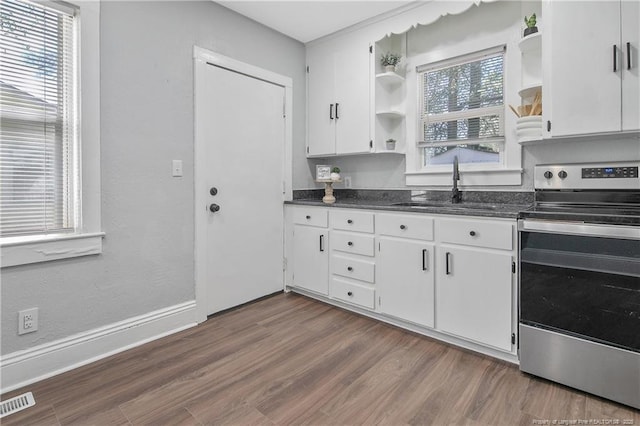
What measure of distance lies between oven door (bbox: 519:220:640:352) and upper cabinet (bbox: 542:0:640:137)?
0.65 m

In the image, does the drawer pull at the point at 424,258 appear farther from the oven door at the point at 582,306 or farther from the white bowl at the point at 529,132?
the white bowl at the point at 529,132

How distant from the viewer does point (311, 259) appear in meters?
3.17

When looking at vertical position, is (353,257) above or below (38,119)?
below

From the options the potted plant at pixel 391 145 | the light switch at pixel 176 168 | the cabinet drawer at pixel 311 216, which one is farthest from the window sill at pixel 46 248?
the potted plant at pixel 391 145

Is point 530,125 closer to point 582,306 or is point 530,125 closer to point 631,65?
point 631,65

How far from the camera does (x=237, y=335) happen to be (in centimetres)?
246

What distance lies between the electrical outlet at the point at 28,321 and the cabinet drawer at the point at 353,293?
2000mm

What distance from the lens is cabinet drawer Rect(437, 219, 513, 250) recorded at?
2031 mm

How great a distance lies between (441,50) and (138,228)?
2.72 metres

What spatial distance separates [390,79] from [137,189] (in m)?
2.23

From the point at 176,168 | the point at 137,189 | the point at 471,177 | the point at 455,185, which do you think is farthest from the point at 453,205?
the point at 137,189

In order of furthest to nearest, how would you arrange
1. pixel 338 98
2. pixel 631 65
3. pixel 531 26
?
pixel 338 98 → pixel 531 26 → pixel 631 65

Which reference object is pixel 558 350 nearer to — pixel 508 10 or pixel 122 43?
pixel 508 10

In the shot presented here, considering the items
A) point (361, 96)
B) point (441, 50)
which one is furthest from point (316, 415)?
point (441, 50)
